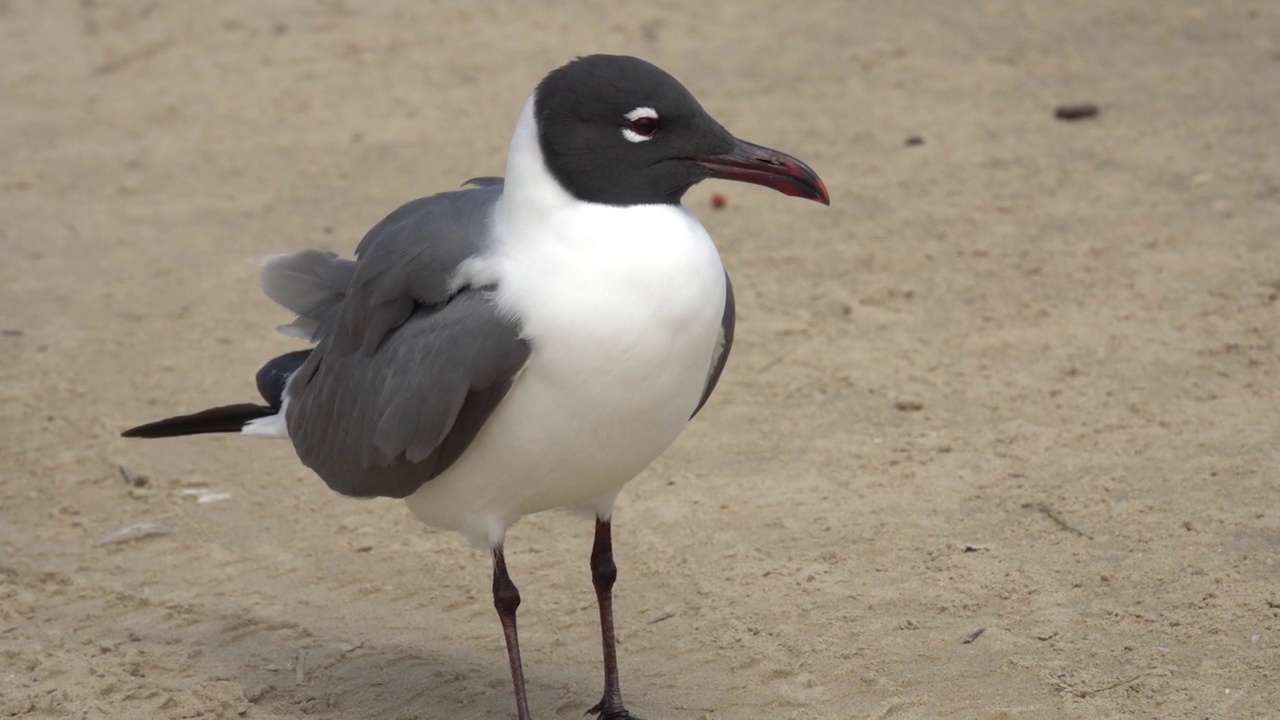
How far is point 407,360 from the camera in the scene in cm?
408

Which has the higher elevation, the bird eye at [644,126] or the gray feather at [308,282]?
A: the bird eye at [644,126]

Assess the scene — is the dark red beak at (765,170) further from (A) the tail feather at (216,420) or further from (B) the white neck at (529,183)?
(A) the tail feather at (216,420)

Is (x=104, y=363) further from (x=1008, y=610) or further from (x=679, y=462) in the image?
(x=1008, y=610)

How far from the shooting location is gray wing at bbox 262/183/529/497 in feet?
12.7

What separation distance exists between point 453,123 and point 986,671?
554 centimetres

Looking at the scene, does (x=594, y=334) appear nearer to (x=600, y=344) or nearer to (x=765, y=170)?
(x=600, y=344)

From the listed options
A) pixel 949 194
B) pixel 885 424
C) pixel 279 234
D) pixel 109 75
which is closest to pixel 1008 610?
pixel 885 424

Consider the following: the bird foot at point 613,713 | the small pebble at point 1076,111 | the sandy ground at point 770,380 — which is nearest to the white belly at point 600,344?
the bird foot at point 613,713

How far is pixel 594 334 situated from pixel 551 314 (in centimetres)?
11

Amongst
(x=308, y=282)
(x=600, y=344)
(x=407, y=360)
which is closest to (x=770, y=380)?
(x=308, y=282)

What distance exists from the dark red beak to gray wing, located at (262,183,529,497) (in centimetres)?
61

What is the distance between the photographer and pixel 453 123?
9.02 metres

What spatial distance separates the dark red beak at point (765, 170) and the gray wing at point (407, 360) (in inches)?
23.9

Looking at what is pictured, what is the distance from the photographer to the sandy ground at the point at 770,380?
15.1 ft
